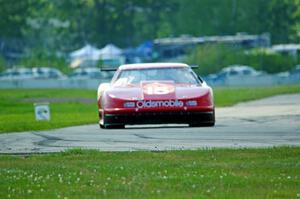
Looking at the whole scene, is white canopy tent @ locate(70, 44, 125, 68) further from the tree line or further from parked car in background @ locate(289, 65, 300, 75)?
parked car in background @ locate(289, 65, 300, 75)

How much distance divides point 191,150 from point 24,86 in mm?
53372

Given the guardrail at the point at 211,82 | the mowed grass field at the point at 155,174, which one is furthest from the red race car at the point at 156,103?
the guardrail at the point at 211,82

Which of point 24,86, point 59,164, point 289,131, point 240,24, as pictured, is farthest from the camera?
point 240,24

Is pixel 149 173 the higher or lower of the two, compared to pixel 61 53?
higher

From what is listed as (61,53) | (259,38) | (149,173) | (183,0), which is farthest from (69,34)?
(149,173)

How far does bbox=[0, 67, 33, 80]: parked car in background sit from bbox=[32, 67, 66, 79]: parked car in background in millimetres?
373

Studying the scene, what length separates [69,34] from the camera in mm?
99312

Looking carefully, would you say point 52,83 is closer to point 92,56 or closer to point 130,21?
point 92,56

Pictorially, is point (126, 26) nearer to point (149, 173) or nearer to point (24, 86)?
point (24, 86)

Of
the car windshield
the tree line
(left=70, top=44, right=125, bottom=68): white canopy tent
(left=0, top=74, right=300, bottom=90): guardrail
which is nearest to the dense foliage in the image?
the tree line

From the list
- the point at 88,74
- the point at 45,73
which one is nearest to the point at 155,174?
the point at 88,74

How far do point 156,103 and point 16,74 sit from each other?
2111 inches

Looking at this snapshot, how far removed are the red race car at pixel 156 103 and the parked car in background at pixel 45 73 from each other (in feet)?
168

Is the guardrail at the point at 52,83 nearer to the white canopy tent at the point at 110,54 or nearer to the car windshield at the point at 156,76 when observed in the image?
the white canopy tent at the point at 110,54
